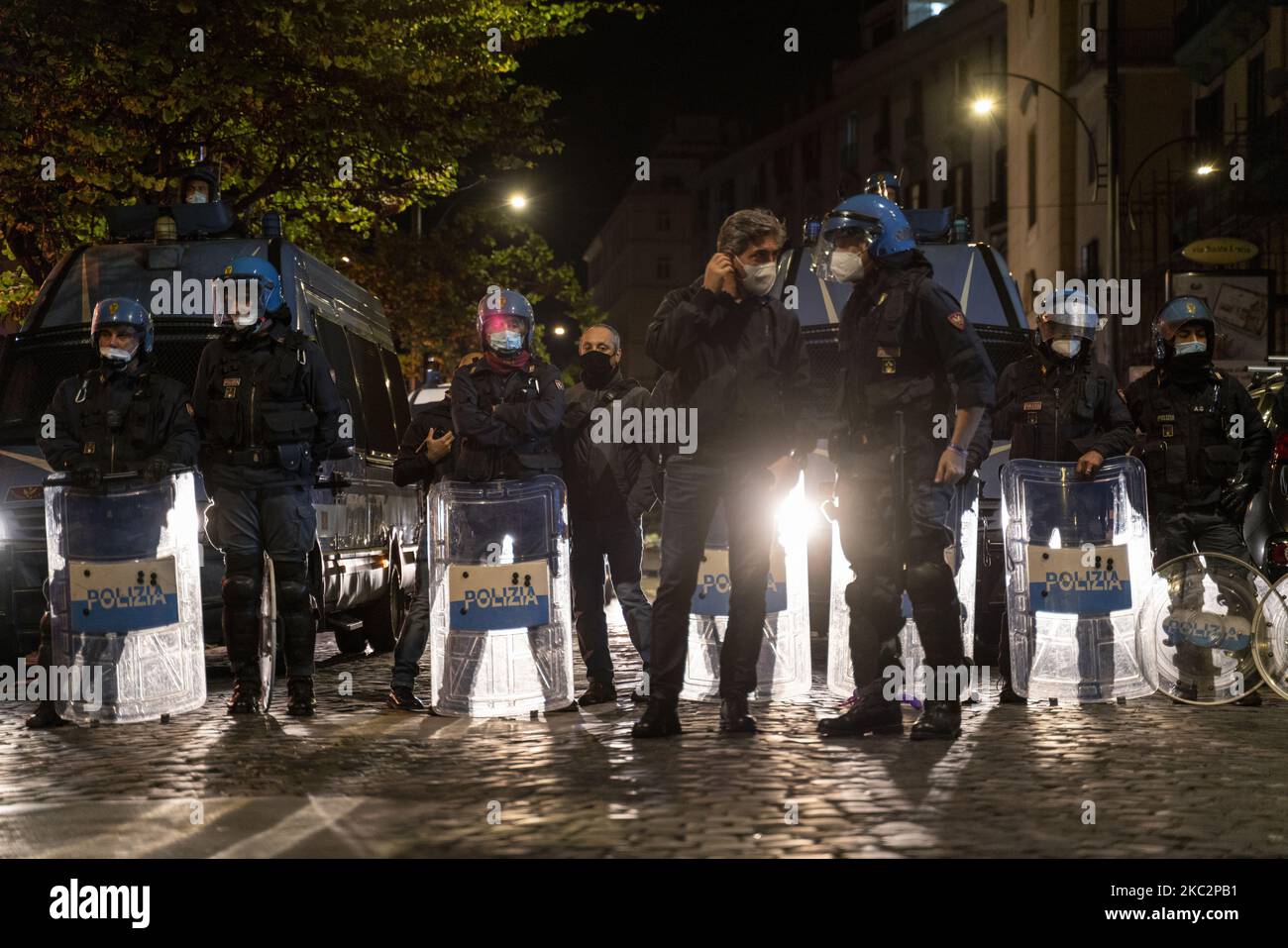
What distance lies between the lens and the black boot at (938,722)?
867 cm

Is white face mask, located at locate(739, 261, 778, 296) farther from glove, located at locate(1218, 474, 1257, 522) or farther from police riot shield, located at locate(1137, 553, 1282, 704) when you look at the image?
glove, located at locate(1218, 474, 1257, 522)

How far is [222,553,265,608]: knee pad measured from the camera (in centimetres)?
998

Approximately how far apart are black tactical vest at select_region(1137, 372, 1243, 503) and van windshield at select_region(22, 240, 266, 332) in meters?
5.37

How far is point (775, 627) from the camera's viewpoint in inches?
408

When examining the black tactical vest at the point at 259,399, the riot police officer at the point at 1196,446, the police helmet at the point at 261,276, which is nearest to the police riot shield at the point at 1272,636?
the riot police officer at the point at 1196,446

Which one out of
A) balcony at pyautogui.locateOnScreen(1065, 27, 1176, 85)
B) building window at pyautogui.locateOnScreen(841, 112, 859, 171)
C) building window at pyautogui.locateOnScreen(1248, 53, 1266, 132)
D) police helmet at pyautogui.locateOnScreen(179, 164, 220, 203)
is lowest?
police helmet at pyautogui.locateOnScreen(179, 164, 220, 203)

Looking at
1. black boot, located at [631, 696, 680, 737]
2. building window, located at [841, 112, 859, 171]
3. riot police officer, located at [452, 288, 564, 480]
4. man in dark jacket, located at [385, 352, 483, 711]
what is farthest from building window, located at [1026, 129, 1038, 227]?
black boot, located at [631, 696, 680, 737]

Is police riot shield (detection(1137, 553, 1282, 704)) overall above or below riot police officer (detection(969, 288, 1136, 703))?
below

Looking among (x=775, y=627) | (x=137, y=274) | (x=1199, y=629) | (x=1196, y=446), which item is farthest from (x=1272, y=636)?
(x=137, y=274)

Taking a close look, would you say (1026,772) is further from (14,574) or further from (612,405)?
(14,574)

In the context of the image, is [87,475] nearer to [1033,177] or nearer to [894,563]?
[894,563]

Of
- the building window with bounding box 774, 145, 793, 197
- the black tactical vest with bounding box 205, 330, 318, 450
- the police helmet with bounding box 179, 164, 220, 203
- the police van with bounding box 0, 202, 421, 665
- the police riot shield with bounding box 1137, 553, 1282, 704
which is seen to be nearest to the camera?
the black tactical vest with bounding box 205, 330, 318, 450
